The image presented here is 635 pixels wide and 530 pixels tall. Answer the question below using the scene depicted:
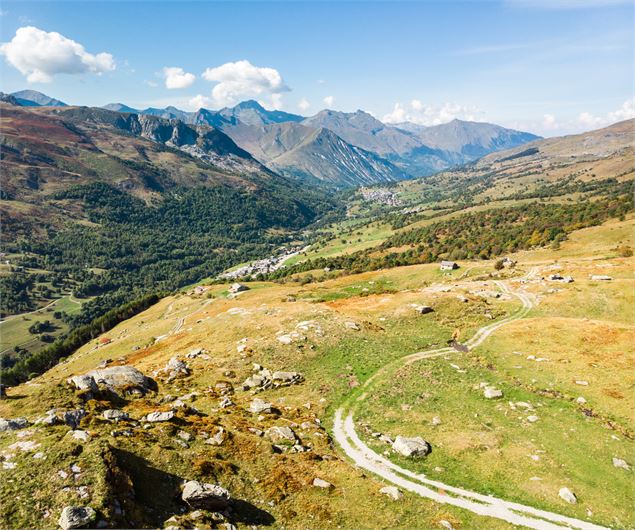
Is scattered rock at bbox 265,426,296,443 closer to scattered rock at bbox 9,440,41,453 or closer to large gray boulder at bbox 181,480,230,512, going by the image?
large gray boulder at bbox 181,480,230,512

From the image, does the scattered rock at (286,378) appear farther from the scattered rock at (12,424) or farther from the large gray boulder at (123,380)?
the scattered rock at (12,424)

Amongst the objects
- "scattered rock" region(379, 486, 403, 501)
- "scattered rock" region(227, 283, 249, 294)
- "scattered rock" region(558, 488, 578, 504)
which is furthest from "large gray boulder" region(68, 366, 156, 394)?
"scattered rock" region(227, 283, 249, 294)

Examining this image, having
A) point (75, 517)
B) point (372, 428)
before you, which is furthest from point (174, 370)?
point (75, 517)

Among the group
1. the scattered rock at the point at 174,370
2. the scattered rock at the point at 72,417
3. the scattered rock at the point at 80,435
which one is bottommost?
the scattered rock at the point at 174,370

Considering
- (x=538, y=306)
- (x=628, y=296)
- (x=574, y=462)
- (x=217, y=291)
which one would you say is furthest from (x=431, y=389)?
(x=217, y=291)

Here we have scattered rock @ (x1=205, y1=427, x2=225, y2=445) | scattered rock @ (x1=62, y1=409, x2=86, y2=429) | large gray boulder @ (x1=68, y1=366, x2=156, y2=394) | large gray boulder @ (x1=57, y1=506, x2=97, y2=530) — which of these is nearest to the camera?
large gray boulder @ (x1=57, y1=506, x2=97, y2=530)

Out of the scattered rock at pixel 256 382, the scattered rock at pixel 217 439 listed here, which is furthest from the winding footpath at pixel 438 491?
the scattered rock at pixel 256 382

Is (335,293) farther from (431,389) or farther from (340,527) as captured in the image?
(340,527)
